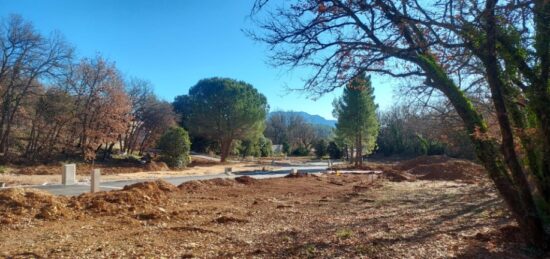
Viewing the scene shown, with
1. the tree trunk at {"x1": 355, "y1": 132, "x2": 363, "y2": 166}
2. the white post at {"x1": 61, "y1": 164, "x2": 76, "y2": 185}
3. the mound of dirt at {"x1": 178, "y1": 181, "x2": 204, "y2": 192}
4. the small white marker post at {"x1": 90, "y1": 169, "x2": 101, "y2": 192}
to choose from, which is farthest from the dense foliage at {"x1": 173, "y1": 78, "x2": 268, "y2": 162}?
the small white marker post at {"x1": 90, "y1": 169, "x2": 101, "y2": 192}

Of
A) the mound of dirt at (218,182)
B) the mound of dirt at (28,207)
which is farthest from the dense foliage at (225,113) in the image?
the mound of dirt at (28,207)

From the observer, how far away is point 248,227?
8.43 m

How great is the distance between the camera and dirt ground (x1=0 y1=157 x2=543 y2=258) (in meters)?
6.27

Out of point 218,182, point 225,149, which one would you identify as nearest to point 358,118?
point 225,149

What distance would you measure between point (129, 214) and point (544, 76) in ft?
25.9

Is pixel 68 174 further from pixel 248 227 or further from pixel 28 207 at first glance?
pixel 248 227

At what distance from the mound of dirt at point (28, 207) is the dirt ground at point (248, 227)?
0.06 ft

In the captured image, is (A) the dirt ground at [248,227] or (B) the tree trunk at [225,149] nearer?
(A) the dirt ground at [248,227]

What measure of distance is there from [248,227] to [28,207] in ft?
14.8

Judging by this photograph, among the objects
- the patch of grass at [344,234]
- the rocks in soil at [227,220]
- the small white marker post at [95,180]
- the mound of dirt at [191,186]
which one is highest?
the small white marker post at [95,180]

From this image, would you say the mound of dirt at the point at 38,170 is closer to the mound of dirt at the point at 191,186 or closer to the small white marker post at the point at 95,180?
the small white marker post at the point at 95,180

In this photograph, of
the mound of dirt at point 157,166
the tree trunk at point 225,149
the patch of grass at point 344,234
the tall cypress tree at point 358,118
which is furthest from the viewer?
the tree trunk at point 225,149

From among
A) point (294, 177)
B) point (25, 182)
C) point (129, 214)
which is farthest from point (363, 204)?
point (25, 182)

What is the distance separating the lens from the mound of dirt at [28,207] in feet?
27.3
